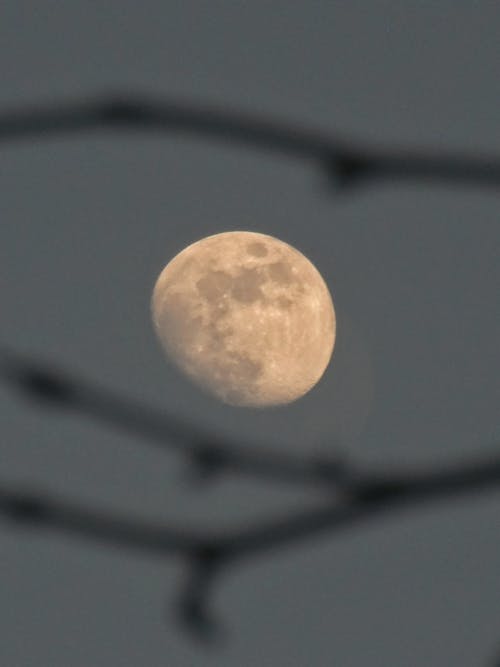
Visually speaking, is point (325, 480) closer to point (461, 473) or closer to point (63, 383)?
point (461, 473)

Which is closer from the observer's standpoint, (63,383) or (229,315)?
(63,383)

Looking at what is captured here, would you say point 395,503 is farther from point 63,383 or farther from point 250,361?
point 250,361

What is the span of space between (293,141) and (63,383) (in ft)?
1.48

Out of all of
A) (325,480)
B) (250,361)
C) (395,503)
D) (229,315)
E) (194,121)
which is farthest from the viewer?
(229,315)

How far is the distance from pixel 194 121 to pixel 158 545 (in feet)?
1.81

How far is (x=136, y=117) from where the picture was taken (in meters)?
1.56

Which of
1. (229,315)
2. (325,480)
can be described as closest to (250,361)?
(229,315)

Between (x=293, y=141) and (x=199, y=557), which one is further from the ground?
(x=293, y=141)

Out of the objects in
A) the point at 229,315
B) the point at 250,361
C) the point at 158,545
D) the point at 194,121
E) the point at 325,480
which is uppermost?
the point at 229,315

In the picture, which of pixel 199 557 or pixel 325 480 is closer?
pixel 199 557

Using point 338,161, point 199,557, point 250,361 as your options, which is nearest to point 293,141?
point 338,161

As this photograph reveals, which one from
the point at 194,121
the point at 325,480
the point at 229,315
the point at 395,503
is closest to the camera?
the point at 194,121

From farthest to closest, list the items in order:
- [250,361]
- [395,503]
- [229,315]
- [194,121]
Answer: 1. [229,315]
2. [250,361]
3. [395,503]
4. [194,121]

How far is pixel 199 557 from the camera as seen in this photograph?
168cm
